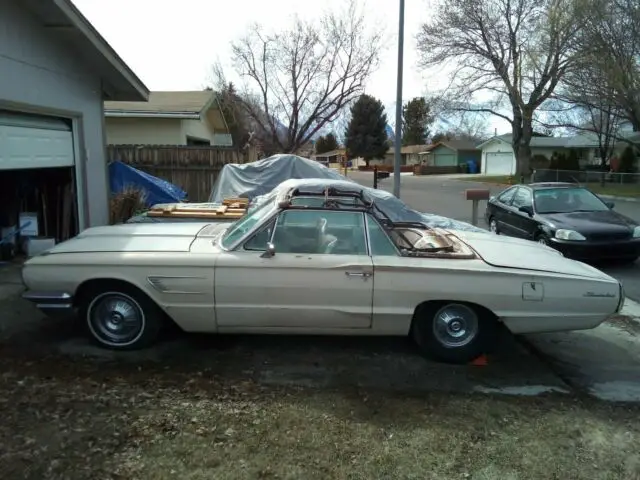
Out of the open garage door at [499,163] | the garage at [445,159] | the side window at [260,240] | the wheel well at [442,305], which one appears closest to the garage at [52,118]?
the side window at [260,240]

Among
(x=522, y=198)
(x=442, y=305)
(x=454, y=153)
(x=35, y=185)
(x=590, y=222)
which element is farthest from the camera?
(x=454, y=153)

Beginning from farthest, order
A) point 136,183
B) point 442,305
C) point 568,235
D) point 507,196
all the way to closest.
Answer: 1. point 136,183
2. point 507,196
3. point 568,235
4. point 442,305

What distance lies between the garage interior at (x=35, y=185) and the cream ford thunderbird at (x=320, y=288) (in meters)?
3.28

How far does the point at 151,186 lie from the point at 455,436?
427 inches

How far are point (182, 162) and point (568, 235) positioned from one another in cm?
1070

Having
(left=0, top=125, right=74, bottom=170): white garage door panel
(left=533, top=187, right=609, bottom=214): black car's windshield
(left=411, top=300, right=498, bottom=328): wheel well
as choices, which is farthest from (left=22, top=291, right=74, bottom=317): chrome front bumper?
(left=533, top=187, right=609, bottom=214): black car's windshield

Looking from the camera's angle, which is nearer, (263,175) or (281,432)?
(281,432)

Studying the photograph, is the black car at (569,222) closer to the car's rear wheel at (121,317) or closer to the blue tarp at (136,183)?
the car's rear wheel at (121,317)

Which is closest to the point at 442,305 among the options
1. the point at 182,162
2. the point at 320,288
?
the point at 320,288

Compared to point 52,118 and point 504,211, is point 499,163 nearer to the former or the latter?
point 504,211

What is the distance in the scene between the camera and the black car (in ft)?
27.5

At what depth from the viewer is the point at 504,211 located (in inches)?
426

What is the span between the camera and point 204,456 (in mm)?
3027

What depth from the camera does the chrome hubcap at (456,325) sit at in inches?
178
